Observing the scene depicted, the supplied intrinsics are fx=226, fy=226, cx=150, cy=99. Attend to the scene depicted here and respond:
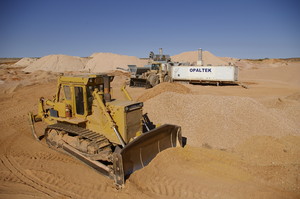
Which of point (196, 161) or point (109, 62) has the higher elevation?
point (109, 62)

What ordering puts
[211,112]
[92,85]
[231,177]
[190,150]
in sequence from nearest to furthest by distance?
[231,177]
[92,85]
[190,150]
[211,112]

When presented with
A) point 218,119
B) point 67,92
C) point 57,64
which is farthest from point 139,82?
point 57,64

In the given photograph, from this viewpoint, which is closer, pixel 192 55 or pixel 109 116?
pixel 109 116

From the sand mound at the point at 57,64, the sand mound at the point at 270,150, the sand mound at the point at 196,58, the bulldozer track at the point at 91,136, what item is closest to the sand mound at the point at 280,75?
the sand mound at the point at 196,58

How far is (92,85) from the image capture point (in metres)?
6.33

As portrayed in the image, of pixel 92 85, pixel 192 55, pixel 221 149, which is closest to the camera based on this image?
pixel 92 85

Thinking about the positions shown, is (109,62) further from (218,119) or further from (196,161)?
(196,161)

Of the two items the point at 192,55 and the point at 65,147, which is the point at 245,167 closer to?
the point at 65,147

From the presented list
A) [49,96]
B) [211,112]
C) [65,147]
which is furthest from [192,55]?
[65,147]

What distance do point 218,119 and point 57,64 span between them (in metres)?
36.6

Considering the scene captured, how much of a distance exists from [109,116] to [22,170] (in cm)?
269

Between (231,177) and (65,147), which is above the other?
(65,147)

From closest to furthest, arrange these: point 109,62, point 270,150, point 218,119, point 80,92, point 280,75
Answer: point 80,92, point 270,150, point 218,119, point 280,75, point 109,62

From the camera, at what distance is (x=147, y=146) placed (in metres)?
5.88
